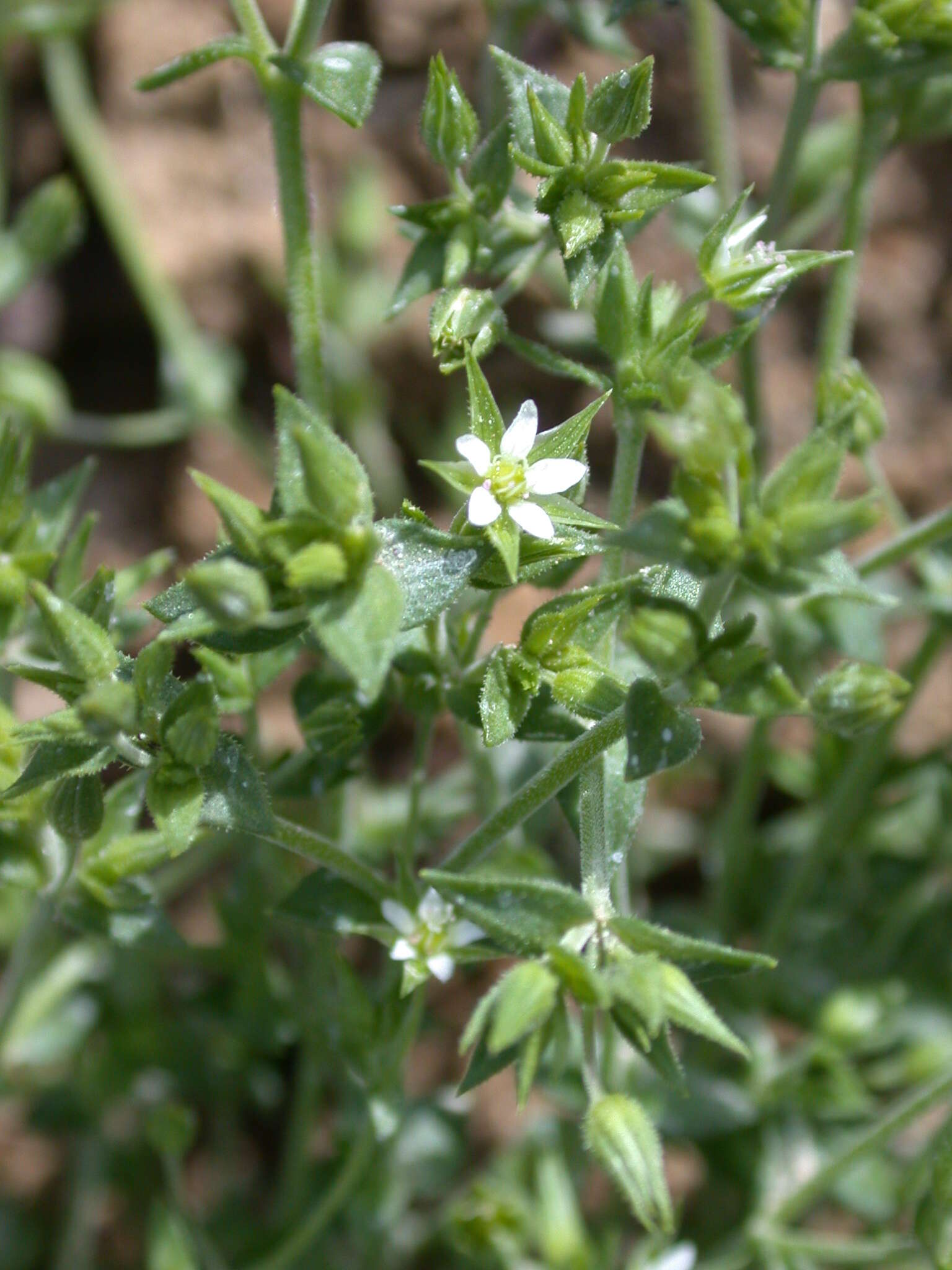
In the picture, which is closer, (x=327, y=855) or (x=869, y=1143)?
(x=327, y=855)

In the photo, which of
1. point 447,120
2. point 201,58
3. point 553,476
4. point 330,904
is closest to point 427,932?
point 330,904

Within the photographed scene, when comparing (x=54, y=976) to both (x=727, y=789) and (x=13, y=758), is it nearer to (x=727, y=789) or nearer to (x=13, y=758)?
(x=13, y=758)

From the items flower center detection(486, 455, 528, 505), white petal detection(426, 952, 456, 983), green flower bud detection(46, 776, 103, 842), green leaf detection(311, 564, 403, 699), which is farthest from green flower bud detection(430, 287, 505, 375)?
white petal detection(426, 952, 456, 983)

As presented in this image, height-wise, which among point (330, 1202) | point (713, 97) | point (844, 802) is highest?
point (713, 97)

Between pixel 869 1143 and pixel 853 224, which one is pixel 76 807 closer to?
pixel 869 1143

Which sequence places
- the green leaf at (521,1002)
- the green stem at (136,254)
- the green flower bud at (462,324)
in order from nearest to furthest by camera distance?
1. the green leaf at (521,1002)
2. the green flower bud at (462,324)
3. the green stem at (136,254)

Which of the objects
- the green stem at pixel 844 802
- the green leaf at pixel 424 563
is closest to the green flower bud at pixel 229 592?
the green leaf at pixel 424 563

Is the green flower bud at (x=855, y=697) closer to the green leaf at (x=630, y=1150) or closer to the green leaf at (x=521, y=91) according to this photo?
the green leaf at (x=630, y=1150)

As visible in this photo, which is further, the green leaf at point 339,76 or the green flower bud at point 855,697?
the green leaf at point 339,76

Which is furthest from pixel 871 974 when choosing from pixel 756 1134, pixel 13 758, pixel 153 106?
pixel 153 106
